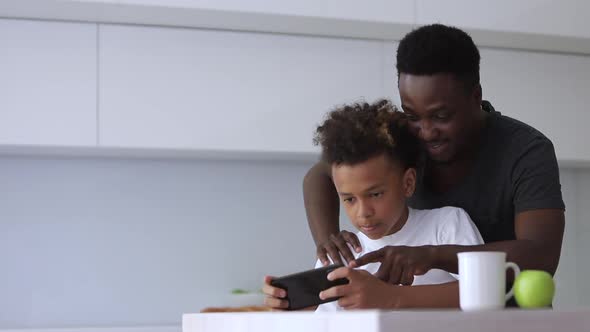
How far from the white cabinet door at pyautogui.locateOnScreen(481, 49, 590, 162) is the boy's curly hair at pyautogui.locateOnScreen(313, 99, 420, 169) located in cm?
164

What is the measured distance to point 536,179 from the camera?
67.8 inches

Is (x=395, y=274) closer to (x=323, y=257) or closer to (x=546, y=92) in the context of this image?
(x=323, y=257)

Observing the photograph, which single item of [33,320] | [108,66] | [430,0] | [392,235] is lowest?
[33,320]

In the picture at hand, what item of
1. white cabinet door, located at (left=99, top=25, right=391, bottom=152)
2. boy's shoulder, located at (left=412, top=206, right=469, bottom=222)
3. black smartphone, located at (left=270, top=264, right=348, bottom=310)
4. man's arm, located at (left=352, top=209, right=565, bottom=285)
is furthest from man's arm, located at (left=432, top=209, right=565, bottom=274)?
white cabinet door, located at (left=99, top=25, right=391, bottom=152)

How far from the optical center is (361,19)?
301 centimetres

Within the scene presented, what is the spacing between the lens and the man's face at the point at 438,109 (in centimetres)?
169

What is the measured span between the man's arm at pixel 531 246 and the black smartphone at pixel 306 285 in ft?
0.67

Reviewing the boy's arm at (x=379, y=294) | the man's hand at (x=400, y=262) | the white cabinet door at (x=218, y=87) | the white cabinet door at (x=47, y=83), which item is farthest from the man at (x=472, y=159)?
the white cabinet door at (x=47, y=83)

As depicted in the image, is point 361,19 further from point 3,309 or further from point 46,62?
point 3,309

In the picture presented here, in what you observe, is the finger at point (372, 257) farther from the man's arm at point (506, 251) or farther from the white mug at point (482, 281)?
the white mug at point (482, 281)

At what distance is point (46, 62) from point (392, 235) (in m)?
1.59

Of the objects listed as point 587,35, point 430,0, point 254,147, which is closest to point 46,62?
point 254,147

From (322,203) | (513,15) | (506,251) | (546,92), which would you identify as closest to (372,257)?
(506,251)

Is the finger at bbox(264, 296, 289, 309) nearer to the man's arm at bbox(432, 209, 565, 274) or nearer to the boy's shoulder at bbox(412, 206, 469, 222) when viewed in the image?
the man's arm at bbox(432, 209, 565, 274)
